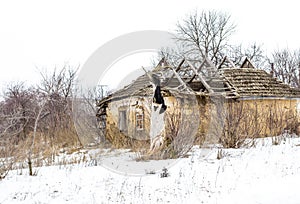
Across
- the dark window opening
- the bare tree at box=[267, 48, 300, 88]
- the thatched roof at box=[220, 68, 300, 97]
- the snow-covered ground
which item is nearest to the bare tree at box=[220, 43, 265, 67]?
the bare tree at box=[267, 48, 300, 88]

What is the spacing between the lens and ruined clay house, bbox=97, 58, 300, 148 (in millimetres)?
11055

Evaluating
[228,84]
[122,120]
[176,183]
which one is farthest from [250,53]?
[176,183]

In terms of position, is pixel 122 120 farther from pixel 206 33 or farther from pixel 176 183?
pixel 206 33

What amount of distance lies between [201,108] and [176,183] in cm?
766

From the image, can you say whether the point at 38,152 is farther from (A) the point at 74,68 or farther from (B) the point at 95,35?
(A) the point at 74,68

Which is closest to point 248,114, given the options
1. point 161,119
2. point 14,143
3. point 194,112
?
point 194,112

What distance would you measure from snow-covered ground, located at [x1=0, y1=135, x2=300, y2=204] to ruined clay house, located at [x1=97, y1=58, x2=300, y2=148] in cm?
188

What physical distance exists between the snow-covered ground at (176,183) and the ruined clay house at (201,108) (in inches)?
74.1

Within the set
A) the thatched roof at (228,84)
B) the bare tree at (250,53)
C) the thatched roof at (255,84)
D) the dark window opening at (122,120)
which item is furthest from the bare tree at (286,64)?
the dark window opening at (122,120)

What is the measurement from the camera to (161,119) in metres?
10.9

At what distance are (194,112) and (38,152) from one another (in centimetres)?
583

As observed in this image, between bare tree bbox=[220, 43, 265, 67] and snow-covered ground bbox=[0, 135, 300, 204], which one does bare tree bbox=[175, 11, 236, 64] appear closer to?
bare tree bbox=[220, 43, 265, 67]

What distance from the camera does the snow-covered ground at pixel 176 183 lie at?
5.96 meters

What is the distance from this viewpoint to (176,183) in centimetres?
700
